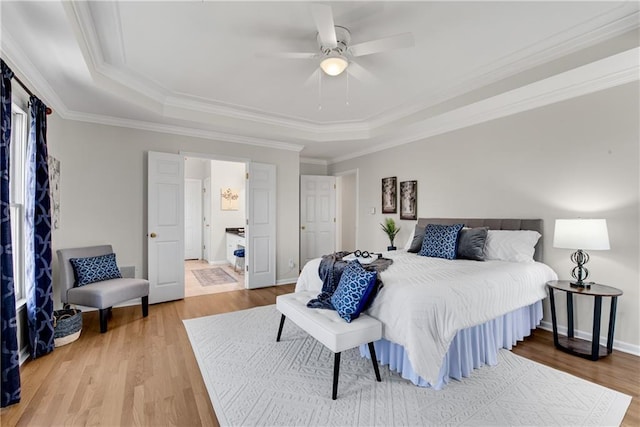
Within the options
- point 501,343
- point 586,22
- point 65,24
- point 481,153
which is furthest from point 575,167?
point 65,24

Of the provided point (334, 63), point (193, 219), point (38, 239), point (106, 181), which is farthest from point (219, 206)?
point (334, 63)

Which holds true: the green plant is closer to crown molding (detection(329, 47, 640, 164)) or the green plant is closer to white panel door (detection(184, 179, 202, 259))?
crown molding (detection(329, 47, 640, 164))

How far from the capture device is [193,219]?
8.04 m

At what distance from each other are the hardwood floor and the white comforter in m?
0.66

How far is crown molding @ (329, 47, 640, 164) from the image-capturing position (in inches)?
105

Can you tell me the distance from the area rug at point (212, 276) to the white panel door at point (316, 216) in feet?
5.05

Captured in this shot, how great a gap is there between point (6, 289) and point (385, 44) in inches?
121

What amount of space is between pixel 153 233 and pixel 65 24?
9.06 feet

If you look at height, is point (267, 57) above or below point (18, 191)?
above

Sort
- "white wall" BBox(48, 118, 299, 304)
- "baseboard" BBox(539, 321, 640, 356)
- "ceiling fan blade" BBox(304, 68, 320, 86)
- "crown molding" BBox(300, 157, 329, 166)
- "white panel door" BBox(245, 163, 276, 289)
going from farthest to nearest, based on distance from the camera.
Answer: "crown molding" BBox(300, 157, 329, 166), "white panel door" BBox(245, 163, 276, 289), "white wall" BBox(48, 118, 299, 304), "ceiling fan blade" BBox(304, 68, 320, 86), "baseboard" BBox(539, 321, 640, 356)

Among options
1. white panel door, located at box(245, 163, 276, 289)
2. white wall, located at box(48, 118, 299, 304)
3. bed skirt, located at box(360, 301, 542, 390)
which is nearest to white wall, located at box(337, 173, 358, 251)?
white panel door, located at box(245, 163, 276, 289)

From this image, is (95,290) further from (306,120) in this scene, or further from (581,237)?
(581,237)

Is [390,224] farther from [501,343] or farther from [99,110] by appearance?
[99,110]

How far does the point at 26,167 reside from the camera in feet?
8.57
